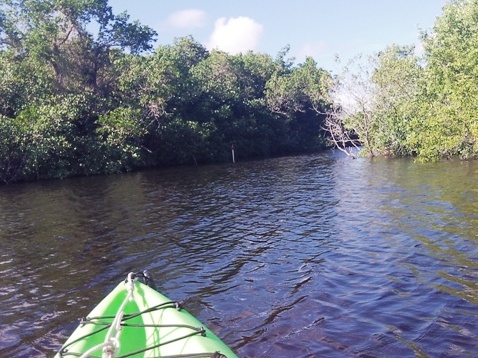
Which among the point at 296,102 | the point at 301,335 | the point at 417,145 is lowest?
the point at 301,335

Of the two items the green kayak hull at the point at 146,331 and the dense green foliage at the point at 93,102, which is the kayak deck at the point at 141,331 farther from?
the dense green foliage at the point at 93,102

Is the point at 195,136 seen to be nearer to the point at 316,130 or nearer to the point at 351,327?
the point at 316,130

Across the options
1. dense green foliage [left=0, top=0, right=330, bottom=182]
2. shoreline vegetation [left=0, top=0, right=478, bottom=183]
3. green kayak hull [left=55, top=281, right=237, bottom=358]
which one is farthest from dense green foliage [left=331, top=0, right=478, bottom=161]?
green kayak hull [left=55, top=281, right=237, bottom=358]

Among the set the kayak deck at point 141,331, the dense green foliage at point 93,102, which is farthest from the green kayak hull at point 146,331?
the dense green foliage at point 93,102

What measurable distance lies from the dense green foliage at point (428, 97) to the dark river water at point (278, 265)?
251 inches

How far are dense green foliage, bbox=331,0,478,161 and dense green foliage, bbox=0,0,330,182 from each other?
427 centimetres

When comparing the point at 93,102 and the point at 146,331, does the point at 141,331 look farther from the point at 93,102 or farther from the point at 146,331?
the point at 93,102

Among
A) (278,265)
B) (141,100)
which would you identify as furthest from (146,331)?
(141,100)

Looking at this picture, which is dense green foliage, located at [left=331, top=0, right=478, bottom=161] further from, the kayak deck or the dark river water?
the kayak deck

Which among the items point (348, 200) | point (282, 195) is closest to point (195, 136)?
point (282, 195)

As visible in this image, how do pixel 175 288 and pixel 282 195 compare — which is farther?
pixel 282 195

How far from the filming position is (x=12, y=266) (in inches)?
401

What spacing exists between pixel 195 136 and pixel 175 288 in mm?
32874

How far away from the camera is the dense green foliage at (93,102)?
3164 centimetres
